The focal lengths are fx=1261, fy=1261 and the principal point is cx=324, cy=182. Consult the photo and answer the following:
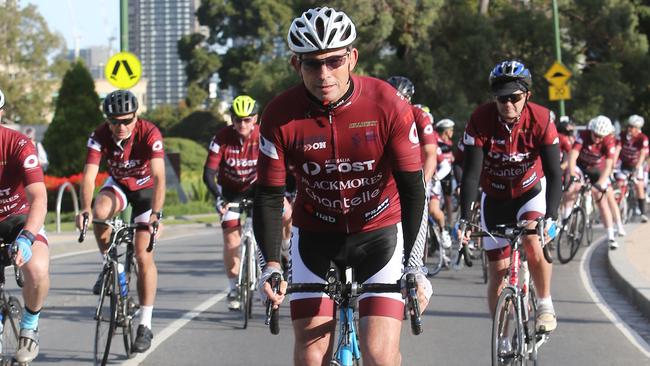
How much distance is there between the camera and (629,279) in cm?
1359

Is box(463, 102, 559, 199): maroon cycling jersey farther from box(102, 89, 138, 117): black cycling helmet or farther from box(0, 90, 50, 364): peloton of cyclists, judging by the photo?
box(0, 90, 50, 364): peloton of cyclists

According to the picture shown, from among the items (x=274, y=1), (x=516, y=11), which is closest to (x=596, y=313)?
(x=516, y=11)

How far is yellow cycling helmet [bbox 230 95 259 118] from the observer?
12.1 meters

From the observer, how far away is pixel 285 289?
542 centimetres

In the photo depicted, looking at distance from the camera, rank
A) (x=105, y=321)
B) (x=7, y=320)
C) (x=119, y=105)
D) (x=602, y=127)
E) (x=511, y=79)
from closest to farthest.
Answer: (x=7, y=320) → (x=511, y=79) → (x=105, y=321) → (x=119, y=105) → (x=602, y=127)

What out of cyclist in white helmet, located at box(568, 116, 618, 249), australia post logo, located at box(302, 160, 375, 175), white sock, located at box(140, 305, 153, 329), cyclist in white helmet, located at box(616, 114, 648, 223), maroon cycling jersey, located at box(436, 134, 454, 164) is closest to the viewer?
australia post logo, located at box(302, 160, 375, 175)

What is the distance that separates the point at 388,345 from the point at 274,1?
227ft

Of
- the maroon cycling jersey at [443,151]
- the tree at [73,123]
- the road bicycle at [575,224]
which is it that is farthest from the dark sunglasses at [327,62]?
the tree at [73,123]

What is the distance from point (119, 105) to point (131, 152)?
68cm

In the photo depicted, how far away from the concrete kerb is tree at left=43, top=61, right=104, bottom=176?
19263 mm

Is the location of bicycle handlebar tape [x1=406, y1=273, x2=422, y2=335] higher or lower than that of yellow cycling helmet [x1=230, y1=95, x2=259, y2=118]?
lower

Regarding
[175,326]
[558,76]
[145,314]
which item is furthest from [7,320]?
[558,76]

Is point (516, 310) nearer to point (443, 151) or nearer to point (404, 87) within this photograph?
point (404, 87)

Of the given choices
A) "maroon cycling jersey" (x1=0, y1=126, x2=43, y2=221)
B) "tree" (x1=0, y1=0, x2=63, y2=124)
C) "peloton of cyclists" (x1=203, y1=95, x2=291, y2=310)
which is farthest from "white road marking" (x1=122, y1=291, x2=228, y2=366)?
"tree" (x1=0, y1=0, x2=63, y2=124)
